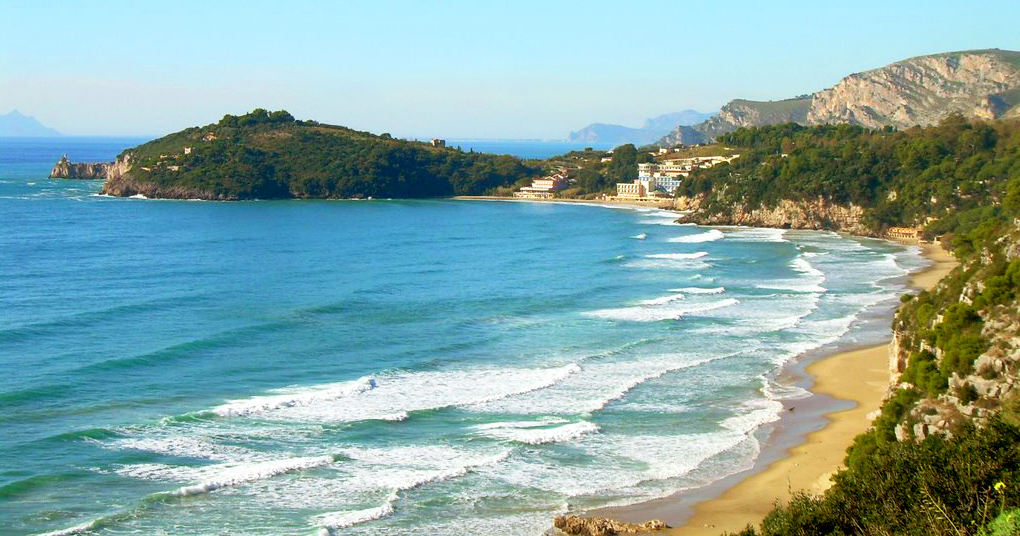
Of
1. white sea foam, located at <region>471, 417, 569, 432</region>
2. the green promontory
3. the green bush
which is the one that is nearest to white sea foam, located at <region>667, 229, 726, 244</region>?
white sea foam, located at <region>471, 417, 569, 432</region>

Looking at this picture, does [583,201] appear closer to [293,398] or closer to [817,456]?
[293,398]

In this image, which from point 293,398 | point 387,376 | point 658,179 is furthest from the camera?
point 658,179

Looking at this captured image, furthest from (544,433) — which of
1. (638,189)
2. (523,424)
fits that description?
(638,189)

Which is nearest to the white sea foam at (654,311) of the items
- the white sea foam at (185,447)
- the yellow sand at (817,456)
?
the yellow sand at (817,456)

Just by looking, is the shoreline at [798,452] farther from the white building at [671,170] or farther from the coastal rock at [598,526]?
the white building at [671,170]

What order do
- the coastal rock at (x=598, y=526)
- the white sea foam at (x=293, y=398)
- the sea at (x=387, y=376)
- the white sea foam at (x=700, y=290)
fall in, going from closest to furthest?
the coastal rock at (x=598, y=526)
the sea at (x=387, y=376)
the white sea foam at (x=293, y=398)
the white sea foam at (x=700, y=290)

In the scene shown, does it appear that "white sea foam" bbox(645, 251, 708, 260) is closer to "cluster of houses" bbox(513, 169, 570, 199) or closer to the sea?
the sea

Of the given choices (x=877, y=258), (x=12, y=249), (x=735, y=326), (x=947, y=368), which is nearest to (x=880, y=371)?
(x=735, y=326)
